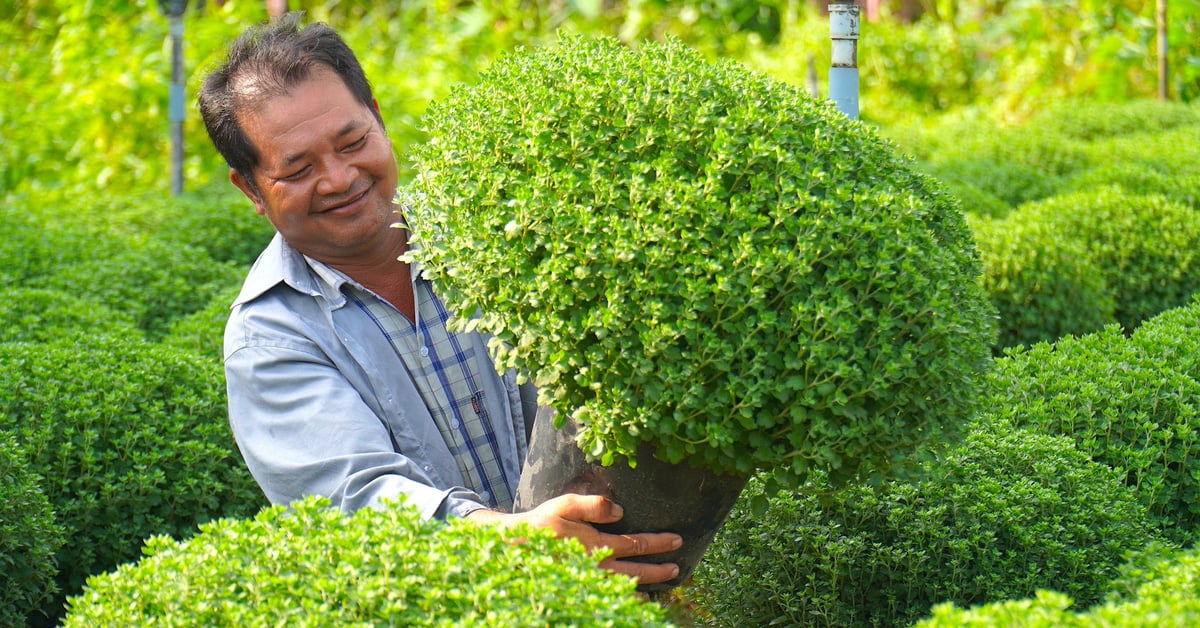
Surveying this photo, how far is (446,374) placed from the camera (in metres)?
2.94

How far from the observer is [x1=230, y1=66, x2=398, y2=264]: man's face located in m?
2.77

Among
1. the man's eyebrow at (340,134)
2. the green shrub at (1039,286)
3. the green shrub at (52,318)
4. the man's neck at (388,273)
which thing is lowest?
the green shrub at (1039,286)

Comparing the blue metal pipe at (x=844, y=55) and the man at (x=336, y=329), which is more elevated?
the blue metal pipe at (x=844, y=55)

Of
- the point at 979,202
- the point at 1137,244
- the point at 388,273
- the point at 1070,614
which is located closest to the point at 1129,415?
the point at 1070,614

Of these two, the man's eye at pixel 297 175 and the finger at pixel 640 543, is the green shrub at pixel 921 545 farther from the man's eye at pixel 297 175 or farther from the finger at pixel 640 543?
the man's eye at pixel 297 175

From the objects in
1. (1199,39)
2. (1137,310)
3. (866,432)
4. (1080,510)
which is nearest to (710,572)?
(1080,510)

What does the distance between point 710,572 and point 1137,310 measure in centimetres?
338

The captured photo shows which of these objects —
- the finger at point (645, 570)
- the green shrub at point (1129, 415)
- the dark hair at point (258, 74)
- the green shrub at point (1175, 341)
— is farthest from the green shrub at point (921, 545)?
the dark hair at point (258, 74)

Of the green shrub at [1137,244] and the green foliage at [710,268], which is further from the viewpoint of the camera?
the green shrub at [1137,244]

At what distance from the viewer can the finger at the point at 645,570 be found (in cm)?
246

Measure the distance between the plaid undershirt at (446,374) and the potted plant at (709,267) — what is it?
22.4 inches

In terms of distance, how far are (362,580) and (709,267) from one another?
75 cm

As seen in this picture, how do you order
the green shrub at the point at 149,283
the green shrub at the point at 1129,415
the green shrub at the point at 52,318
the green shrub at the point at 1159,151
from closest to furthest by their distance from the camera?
the green shrub at the point at 1129,415
the green shrub at the point at 52,318
the green shrub at the point at 149,283
the green shrub at the point at 1159,151

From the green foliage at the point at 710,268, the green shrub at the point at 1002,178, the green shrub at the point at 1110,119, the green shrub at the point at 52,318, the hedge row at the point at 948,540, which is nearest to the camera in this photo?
the green foliage at the point at 710,268
